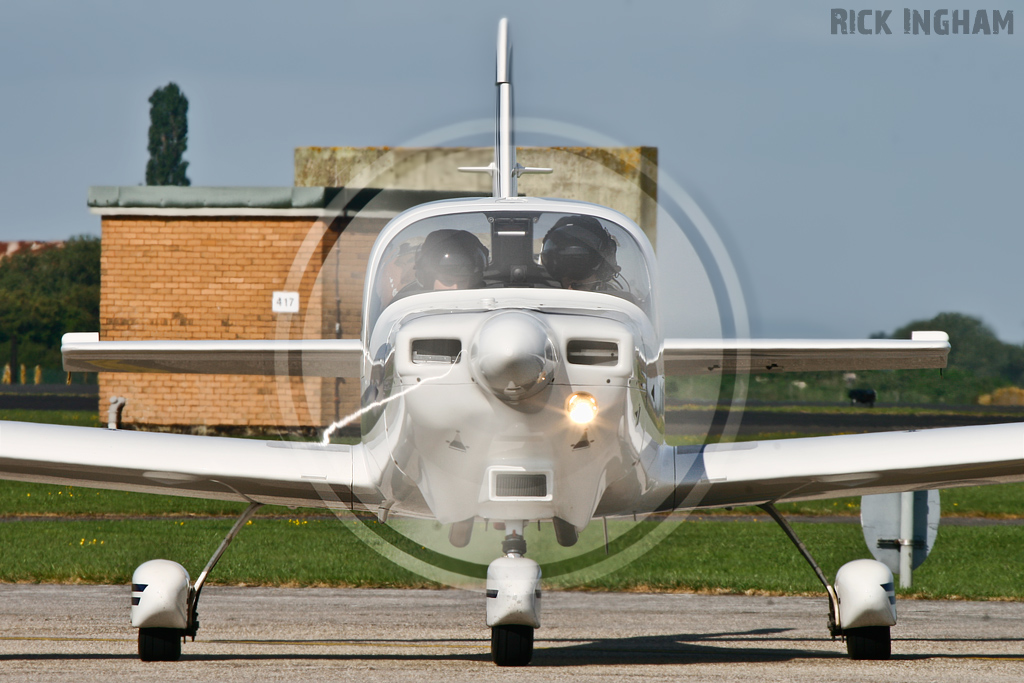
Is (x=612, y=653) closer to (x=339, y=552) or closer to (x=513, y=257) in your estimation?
(x=513, y=257)

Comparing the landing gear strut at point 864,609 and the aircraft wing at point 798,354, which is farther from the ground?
the aircraft wing at point 798,354

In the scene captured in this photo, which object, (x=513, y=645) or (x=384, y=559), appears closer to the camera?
(x=513, y=645)

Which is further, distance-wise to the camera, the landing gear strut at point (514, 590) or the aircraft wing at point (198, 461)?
the aircraft wing at point (198, 461)

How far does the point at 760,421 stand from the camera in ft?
111

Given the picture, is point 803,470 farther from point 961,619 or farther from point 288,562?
point 288,562

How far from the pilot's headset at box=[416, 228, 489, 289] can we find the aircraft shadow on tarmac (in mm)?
2010

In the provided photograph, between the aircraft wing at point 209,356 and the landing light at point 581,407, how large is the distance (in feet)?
9.96

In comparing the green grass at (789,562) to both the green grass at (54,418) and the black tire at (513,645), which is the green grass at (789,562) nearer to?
the black tire at (513,645)

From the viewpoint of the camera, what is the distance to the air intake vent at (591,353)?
195 inches

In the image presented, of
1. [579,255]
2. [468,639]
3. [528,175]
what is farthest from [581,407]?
[528,175]

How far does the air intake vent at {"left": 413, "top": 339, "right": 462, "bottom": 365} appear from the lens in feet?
16.3

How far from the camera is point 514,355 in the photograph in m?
4.58

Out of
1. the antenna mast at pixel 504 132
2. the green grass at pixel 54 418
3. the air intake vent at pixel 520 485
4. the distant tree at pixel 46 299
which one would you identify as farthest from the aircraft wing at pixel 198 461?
the distant tree at pixel 46 299

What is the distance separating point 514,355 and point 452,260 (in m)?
1.34
